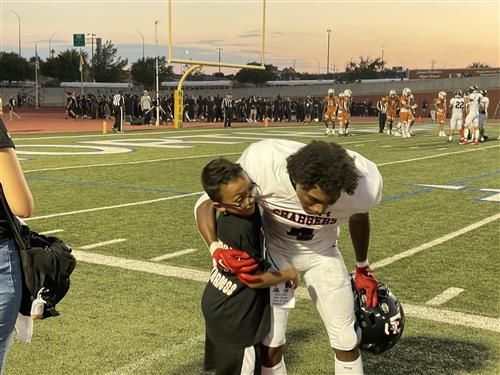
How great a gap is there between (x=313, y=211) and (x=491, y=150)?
1746 cm

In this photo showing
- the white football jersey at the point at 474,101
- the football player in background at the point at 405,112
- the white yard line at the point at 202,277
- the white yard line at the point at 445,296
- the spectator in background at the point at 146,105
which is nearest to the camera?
the white yard line at the point at 202,277

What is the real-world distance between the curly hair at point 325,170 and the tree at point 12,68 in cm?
10223

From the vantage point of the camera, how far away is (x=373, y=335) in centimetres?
321

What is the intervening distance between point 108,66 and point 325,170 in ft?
360

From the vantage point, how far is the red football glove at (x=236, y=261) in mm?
2660

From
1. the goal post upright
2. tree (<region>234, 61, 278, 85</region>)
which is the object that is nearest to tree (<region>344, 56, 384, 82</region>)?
tree (<region>234, 61, 278, 85</region>)

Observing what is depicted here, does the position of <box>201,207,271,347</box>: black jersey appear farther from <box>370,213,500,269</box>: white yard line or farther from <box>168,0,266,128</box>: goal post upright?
<box>168,0,266,128</box>: goal post upright

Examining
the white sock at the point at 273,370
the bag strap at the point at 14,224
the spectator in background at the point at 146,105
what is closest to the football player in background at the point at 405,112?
the spectator in background at the point at 146,105

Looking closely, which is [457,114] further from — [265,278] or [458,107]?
[265,278]

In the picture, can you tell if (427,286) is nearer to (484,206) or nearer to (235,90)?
(484,206)

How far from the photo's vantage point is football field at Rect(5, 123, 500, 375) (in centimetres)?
392

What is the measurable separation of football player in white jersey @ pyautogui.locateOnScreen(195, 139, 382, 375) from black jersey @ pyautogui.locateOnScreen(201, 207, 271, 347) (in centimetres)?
→ 10

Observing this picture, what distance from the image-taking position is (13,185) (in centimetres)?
204

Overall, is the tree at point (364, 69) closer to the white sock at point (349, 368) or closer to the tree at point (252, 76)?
the tree at point (252, 76)
